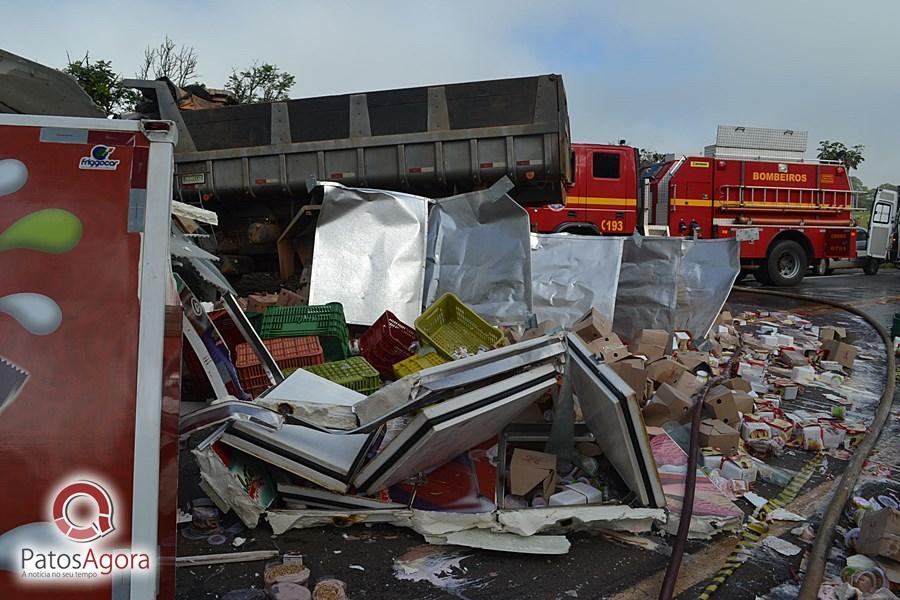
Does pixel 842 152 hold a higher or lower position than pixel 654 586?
higher

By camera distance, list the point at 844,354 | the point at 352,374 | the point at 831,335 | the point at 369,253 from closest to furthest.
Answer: the point at 352,374 → the point at 369,253 → the point at 844,354 → the point at 831,335

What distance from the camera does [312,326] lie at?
5.05m

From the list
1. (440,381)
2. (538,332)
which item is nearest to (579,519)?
(440,381)

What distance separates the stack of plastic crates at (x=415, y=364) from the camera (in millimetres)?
4684

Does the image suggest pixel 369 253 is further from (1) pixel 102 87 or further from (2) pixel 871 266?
(2) pixel 871 266

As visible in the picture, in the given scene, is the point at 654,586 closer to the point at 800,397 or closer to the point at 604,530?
the point at 604,530

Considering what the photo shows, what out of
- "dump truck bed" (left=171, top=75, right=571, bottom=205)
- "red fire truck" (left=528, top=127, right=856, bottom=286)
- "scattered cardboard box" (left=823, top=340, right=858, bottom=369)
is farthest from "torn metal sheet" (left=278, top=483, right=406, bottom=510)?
"red fire truck" (left=528, top=127, right=856, bottom=286)

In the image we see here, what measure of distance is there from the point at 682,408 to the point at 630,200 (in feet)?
25.4

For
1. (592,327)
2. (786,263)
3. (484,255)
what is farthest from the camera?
(786,263)

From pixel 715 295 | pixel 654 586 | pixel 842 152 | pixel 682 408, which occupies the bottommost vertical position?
pixel 654 586

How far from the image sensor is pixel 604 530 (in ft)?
10.6

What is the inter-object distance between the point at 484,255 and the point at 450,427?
11.9 ft

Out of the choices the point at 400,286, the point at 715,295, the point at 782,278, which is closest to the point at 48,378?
the point at 400,286

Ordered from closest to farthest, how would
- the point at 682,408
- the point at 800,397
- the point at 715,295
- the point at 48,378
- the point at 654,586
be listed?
1. the point at 48,378
2. the point at 654,586
3. the point at 682,408
4. the point at 800,397
5. the point at 715,295
